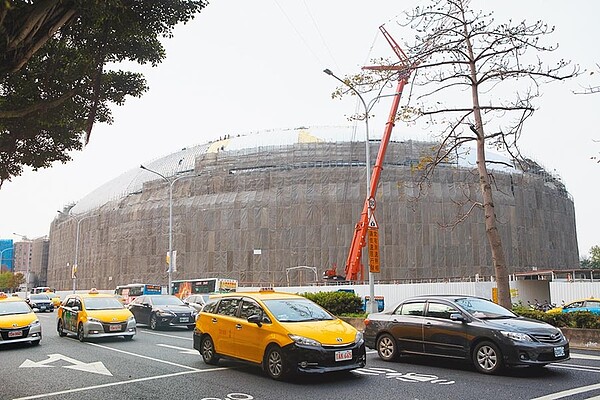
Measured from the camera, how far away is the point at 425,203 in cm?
4512

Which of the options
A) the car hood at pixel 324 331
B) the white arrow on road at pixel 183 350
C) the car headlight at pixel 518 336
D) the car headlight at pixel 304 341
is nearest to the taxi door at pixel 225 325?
the car hood at pixel 324 331

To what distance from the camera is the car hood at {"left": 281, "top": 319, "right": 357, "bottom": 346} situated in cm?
938

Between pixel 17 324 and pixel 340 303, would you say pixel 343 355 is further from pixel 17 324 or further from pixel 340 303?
pixel 340 303

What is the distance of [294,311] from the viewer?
34.4ft

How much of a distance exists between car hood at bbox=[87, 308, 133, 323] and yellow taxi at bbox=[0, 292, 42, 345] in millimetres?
1755

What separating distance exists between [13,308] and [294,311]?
10.5 metres

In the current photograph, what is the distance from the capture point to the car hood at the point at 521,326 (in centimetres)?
989

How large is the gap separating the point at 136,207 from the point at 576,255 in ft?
148

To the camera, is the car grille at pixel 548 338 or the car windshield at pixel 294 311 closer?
the car grille at pixel 548 338

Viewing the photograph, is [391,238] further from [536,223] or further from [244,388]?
[244,388]

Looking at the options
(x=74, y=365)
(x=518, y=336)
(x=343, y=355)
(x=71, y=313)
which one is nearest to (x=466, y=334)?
(x=518, y=336)

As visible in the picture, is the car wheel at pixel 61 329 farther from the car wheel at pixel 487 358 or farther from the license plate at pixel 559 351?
the license plate at pixel 559 351

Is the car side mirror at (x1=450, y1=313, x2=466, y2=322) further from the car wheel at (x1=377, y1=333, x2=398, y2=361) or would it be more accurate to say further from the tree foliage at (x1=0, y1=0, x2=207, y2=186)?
the tree foliage at (x1=0, y1=0, x2=207, y2=186)

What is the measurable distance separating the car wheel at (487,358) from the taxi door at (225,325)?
4.65 m
